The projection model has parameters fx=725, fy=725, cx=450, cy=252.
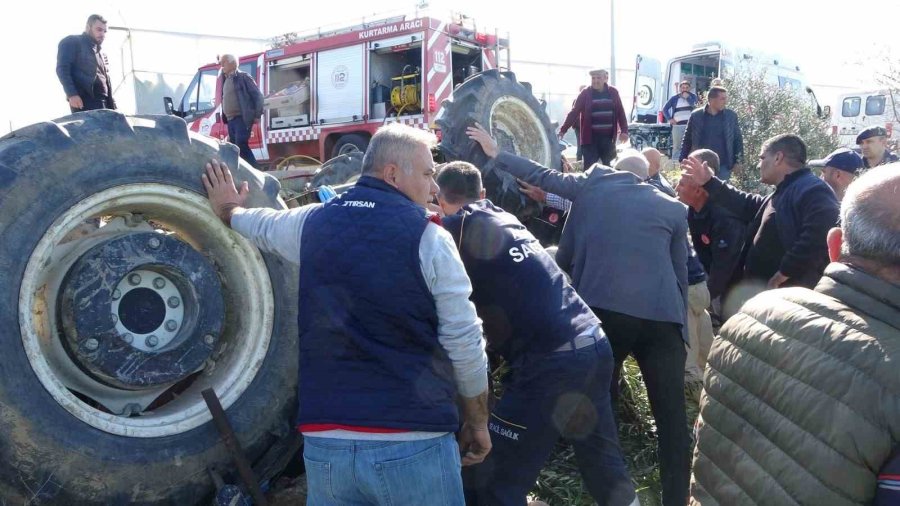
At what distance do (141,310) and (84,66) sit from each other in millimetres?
4597

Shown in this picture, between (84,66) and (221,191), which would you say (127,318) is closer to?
(221,191)

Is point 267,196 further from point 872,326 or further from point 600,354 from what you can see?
point 872,326

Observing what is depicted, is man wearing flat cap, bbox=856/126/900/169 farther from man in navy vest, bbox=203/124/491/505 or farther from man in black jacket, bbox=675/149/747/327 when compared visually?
man in navy vest, bbox=203/124/491/505

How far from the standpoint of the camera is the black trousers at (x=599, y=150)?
8523 mm

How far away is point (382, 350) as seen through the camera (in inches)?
85.0

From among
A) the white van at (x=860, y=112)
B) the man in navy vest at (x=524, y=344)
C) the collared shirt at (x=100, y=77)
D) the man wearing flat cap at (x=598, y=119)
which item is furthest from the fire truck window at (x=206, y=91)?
the white van at (x=860, y=112)

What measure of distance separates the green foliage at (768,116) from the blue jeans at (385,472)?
9.85m

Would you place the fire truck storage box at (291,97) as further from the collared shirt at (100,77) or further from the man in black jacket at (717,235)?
the man in black jacket at (717,235)

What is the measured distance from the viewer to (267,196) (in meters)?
2.95

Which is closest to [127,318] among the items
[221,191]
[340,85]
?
[221,191]

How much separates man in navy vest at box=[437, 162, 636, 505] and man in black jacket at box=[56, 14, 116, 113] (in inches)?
184

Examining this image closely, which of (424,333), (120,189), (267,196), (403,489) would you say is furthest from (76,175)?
(403,489)

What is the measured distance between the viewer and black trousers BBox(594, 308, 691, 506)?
376cm

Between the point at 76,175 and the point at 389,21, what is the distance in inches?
415
